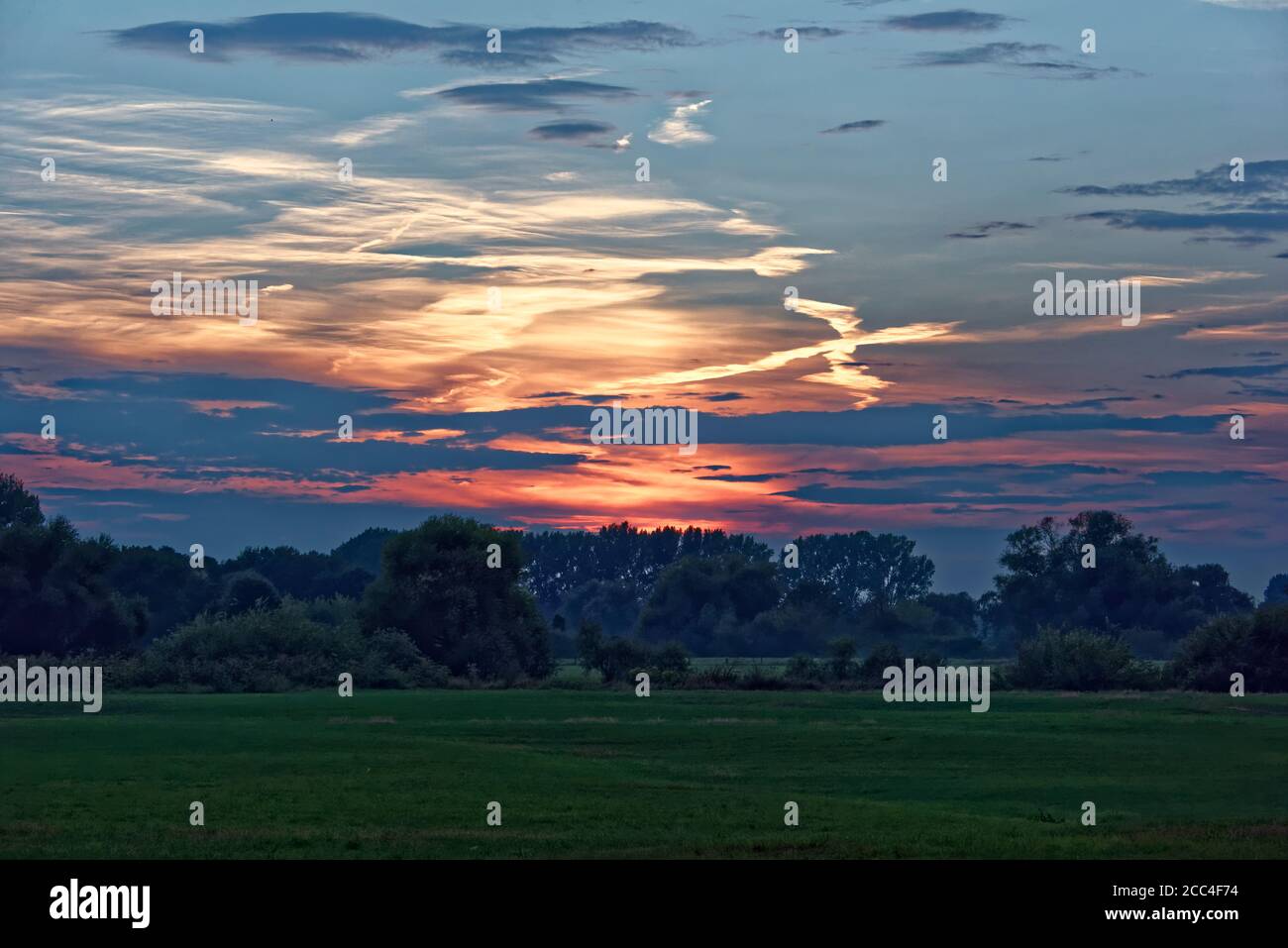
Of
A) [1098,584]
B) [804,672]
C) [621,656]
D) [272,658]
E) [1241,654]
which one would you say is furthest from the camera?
[1098,584]

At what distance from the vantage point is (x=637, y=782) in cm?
3972

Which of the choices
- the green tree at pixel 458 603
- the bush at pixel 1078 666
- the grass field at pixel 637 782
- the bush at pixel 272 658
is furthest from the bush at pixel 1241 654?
the bush at pixel 272 658

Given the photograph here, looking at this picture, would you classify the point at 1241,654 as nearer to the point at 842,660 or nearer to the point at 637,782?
the point at 842,660

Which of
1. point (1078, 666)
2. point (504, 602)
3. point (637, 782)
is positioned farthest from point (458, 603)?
point (637, 782)

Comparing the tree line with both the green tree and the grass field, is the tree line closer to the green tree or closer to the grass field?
the green tree

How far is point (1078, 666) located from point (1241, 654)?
34.6ft

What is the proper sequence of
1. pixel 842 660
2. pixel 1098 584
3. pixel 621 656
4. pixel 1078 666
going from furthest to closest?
1. pixel 1098 584
2. pixel 621 656
3. pixel 842 660
4. pixel 1078 666

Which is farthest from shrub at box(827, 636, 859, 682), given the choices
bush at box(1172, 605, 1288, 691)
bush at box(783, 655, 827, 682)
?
bush at box(1172, 605, 1288, 691)

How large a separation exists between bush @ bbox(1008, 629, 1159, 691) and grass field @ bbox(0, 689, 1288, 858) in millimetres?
23669

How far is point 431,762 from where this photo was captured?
1727 inches

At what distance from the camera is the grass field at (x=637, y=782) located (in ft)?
89.3

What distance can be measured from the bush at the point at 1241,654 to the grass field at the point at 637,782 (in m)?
21.9

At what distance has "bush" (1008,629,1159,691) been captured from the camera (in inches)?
3861

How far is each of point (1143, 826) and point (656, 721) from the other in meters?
36.6
